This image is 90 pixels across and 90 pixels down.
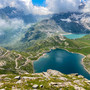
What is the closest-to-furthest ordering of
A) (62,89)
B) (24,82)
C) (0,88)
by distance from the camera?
(0,88) → (62,89) → (24,82)

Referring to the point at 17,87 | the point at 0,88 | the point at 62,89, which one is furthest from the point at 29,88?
the point at 62,89

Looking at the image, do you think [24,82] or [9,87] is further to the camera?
[24,82]

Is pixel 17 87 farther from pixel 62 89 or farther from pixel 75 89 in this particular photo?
pixel 75 89

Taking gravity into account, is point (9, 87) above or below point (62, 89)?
above

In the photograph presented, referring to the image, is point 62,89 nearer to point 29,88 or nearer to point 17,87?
point 29,88

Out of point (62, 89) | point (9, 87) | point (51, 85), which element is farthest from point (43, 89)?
point (9, 87)

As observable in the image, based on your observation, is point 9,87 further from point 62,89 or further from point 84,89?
point 84,89

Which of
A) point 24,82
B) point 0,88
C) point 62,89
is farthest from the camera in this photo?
point 24,82

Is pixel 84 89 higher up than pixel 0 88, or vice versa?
pixel 0 88

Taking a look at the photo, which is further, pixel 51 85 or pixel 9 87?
pixel 51 85
